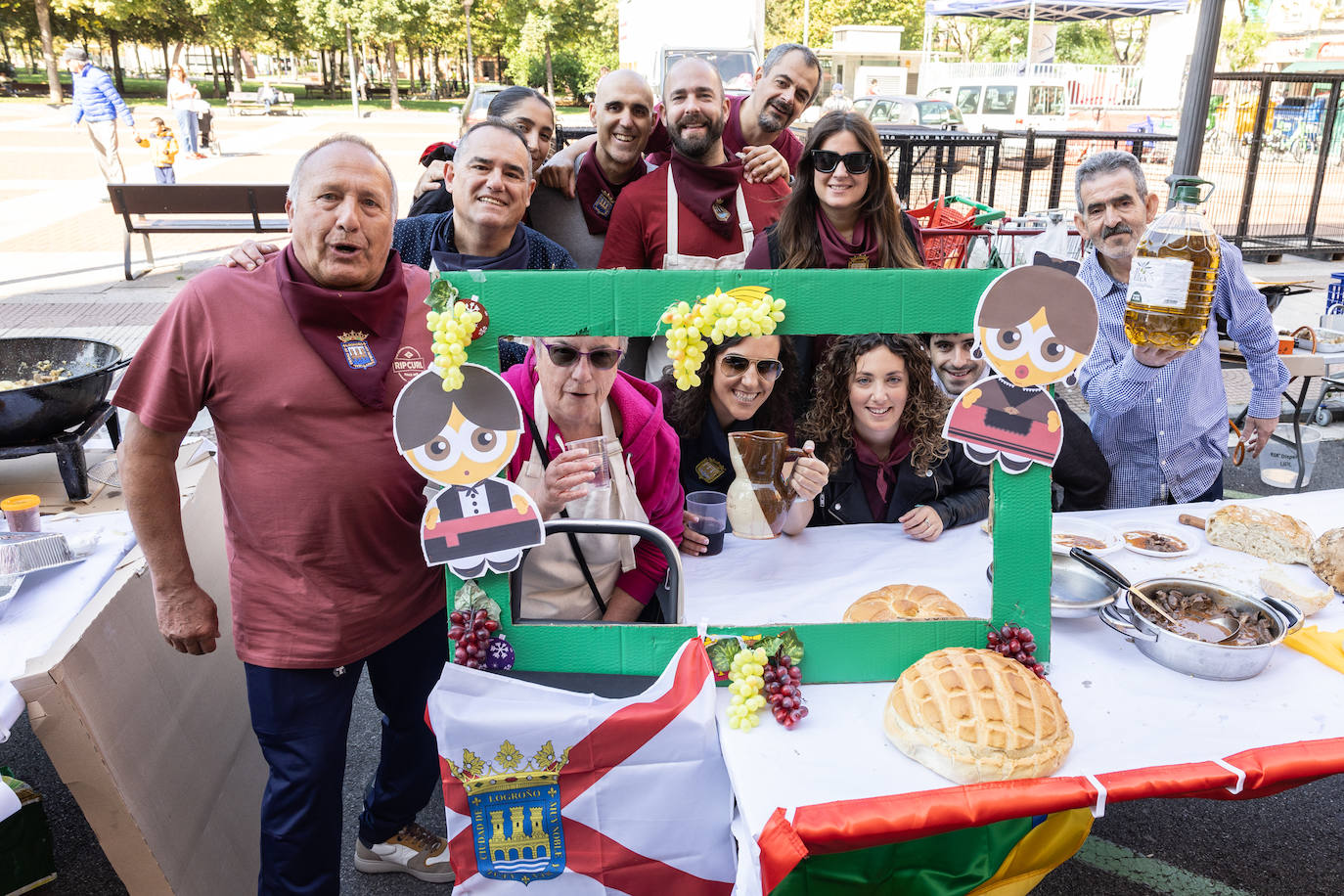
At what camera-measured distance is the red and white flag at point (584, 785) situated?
169cm

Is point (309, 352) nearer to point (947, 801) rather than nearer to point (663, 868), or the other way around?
point (663, 868)

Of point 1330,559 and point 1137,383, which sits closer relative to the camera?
point 1330,559

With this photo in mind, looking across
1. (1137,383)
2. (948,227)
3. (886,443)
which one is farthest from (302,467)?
(948,227)

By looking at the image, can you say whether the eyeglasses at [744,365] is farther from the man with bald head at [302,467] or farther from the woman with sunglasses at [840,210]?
the man with bald head at [302,467]

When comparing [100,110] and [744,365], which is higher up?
[100,110]

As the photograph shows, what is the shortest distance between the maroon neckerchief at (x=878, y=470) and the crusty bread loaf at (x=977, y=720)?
1.17 meters

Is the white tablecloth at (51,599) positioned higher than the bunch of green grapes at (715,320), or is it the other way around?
the bunch of green grapes at (715,320)

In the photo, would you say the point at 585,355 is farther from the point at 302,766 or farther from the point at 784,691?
the point at 302,766

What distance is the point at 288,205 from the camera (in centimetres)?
212

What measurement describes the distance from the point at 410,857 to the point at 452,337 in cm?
180

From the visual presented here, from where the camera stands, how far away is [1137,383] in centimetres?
309

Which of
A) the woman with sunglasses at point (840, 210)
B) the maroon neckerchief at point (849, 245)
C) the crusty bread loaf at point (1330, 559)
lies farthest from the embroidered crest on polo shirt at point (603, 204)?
the crusty bread loaf at point (1330, 559)

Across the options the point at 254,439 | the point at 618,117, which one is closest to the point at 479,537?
the point at 254,439

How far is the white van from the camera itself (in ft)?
73.2
